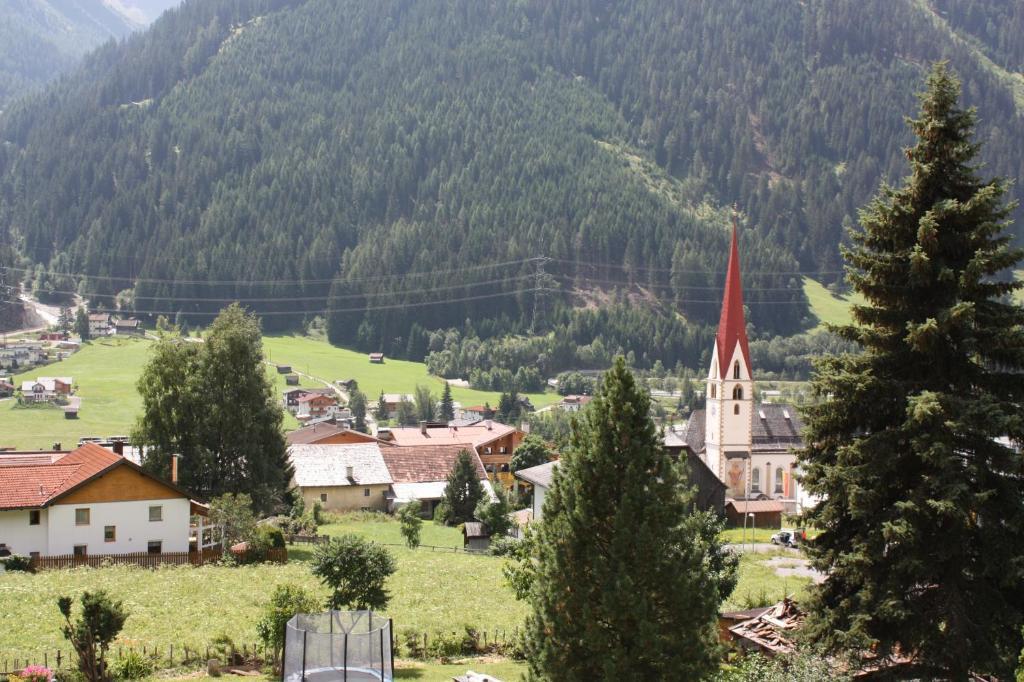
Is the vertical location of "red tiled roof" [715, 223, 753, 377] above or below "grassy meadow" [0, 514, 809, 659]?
above

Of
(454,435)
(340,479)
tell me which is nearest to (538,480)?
(340,479)

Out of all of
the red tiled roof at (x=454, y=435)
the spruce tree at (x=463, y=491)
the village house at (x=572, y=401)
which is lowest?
the spruce tree at (x=463, y=491)

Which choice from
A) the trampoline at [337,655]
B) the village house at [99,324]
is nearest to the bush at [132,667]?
the trampoline at [337,655]

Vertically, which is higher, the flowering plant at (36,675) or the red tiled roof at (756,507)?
the flowering plant at (36,675)

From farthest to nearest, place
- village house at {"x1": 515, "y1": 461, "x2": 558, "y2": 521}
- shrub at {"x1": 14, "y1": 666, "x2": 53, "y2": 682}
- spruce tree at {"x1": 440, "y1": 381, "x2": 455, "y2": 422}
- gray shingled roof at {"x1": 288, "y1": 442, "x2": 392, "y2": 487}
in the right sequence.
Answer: spruce tree at {"x1": 440, "y1": 381, "x2": 455, "y2": 422} → gray shingled roof at {"x1": 288, "y1": 442, "x2": 392, "y2": 487} → village house at {"x1": 515, "y1": 461, "x2": 558, "y2": 521} → shrub at {"x1": 14, "y1": 666, "x2": 53, "y2": 682}

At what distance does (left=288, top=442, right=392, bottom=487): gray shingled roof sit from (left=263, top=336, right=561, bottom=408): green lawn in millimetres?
62930

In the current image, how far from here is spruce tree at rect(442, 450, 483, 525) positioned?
2507 inches

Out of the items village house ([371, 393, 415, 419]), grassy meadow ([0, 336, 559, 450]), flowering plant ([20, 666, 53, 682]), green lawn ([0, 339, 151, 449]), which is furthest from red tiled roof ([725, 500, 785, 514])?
village house ([371, 393, 415, 419])

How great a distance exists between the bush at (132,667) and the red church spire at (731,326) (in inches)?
2366

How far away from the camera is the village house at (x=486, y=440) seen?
295ft

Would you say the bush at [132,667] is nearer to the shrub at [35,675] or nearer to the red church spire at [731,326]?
the shrub at [35,675]

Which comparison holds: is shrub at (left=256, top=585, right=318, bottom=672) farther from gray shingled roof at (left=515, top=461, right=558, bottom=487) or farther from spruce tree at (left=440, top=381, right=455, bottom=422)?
spruce tree at (left=440, top=381, right=455, bottom=422)

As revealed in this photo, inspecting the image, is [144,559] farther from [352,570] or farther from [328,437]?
[328,437]

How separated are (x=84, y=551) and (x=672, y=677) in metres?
30.4
